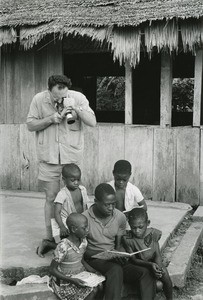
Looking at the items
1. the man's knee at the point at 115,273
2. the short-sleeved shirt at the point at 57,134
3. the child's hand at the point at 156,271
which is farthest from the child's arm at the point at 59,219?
the child's hand at the point at 156,271

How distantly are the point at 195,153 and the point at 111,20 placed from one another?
2238 millimetres

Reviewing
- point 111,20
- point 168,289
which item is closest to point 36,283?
point 168,289

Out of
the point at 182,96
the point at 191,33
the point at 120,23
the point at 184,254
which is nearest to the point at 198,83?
the point at 191,33

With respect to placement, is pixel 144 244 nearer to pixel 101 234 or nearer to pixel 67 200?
pixel 101 234

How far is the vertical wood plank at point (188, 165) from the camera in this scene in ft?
22.6

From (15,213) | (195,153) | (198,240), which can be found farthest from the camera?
(195,153)

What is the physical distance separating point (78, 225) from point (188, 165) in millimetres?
3258

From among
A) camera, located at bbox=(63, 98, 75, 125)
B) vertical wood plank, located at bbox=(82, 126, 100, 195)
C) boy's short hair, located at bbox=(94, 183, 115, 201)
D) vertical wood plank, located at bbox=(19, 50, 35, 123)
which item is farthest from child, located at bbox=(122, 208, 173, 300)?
vertical wood plank, located at bbox=(19, 50, 35, 123)

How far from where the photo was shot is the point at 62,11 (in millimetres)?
6945

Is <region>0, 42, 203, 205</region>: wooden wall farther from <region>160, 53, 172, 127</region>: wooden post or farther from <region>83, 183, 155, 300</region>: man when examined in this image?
<region>83, 183, 155, 300</region>: man

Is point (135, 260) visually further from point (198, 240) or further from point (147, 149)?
point (147, 149)

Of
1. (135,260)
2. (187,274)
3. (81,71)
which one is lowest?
(187,274)

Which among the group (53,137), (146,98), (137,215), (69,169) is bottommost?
(137,215)

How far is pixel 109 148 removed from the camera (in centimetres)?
730
